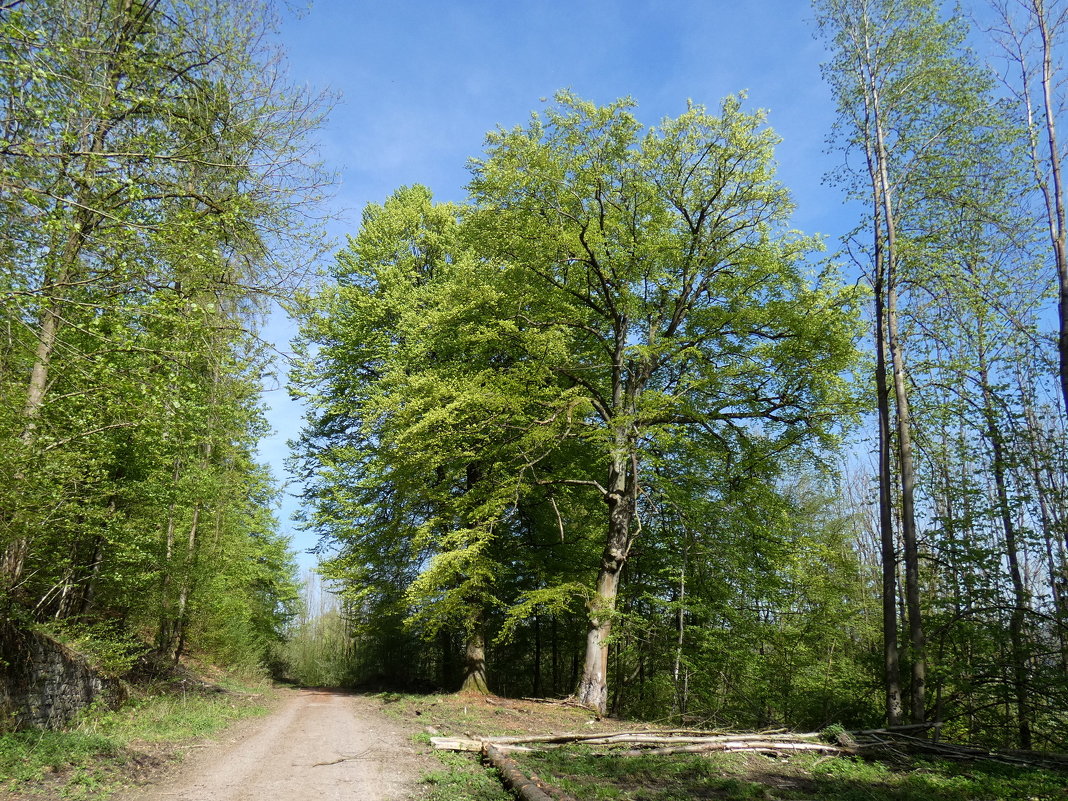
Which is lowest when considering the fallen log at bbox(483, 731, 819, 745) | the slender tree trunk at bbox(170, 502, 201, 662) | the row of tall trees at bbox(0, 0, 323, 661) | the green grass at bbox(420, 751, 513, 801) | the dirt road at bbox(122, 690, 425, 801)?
the dirt road at bbox(122, 690, 425, 801)

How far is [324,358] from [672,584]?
38.8ft

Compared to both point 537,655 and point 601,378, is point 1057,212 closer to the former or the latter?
point 601,378

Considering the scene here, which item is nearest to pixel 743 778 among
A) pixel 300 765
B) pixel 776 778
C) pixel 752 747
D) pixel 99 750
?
pixel 776 778

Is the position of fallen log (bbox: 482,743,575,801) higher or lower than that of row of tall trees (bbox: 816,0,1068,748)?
lower

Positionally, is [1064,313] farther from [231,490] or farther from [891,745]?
[231,490]

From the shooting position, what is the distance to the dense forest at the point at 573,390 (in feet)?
22.5

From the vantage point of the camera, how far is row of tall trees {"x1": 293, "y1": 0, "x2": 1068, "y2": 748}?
9711 mm

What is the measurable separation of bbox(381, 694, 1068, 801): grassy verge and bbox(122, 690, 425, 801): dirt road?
0.54 m

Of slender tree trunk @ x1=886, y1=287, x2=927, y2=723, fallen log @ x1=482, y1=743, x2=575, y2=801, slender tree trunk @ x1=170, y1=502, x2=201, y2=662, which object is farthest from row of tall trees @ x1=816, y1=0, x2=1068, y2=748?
slender tree trunk @ x1=170, y1=502, x2=201, y2=662

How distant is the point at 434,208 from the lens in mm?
19562

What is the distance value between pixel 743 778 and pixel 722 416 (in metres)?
7.62

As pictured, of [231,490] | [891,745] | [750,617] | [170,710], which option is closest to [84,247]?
[170,710]

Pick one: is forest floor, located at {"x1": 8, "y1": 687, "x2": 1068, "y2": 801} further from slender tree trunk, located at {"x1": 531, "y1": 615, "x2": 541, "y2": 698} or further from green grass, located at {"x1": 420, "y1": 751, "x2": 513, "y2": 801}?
slender tree trunk, located at {"x1": 531, "y1": 615, "x2": 541, "y2": 698}

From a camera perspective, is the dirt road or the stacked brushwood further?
the stacked brushwood
